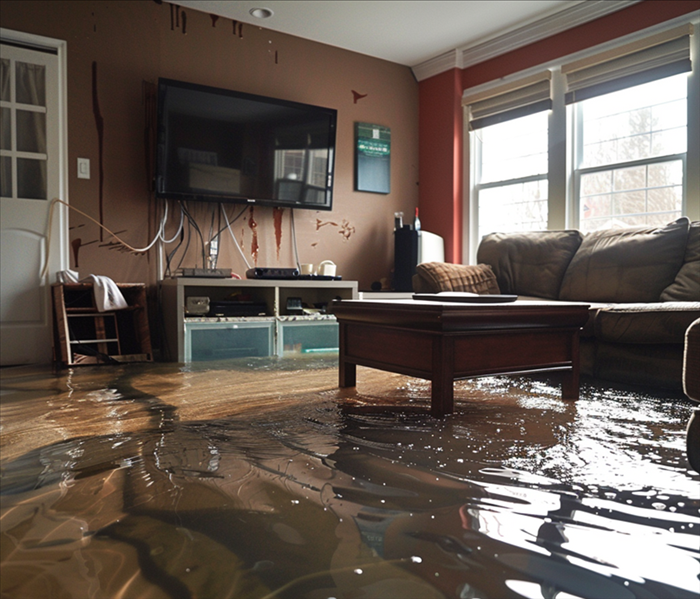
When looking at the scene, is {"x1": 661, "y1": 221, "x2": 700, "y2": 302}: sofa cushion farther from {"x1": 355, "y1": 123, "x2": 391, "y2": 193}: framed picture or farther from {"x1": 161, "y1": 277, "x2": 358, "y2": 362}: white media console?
{"x1": 355, "y1": 123, "x2": 391, "y2": 193}: framed picture

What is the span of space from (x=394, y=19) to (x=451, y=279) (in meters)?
2.03

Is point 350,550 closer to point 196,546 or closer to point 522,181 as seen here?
point 196,546

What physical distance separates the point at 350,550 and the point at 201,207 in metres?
3.34

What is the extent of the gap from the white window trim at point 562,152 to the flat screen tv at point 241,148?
121 cm

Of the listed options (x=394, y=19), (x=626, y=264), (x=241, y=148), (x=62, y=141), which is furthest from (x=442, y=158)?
(x=62, y=141)

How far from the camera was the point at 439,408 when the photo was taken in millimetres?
1861

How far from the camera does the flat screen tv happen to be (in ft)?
11.7

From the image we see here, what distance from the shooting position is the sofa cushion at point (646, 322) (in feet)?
7.45

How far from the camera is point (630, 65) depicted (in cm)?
352

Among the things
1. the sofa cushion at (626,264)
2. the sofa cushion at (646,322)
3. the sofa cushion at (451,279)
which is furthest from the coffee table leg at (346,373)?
the sofa cushion at (626,264)

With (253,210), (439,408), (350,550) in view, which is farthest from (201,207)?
(350,550)

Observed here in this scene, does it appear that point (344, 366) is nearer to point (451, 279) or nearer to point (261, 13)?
point (451, 279)

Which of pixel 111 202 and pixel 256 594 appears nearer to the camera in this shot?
pixel 256 594

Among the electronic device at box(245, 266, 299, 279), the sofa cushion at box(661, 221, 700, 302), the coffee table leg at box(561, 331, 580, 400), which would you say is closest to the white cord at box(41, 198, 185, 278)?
the electronic device at box(245, 266, 299, 279)
